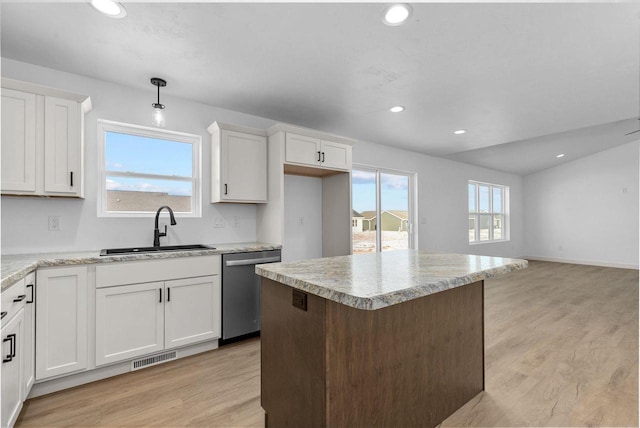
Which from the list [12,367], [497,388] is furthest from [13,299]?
[497,388]

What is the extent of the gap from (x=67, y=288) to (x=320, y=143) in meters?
2.55

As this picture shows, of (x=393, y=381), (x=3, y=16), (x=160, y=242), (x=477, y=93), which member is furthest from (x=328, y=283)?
(x=477, y=93)

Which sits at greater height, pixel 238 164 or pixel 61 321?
pixel 238 164

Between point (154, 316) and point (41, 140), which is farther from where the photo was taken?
point (154, 316)

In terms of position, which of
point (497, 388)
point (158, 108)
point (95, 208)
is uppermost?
point (158, 108)

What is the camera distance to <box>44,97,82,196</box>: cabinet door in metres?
2.21

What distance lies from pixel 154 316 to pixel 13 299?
0.94 m

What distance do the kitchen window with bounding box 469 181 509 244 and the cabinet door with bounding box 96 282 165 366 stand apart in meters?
6.40

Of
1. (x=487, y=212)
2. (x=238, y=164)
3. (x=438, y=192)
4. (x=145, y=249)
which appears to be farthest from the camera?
(x=487, y=212)

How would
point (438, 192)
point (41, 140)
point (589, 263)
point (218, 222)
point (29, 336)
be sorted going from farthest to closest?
point (589, 263) → point (438, 192) → point (218, 222) → point (41, 140) → point (29, 336)

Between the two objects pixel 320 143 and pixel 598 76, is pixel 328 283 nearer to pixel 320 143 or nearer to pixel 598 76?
pixel 320 143

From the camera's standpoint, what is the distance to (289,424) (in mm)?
1513

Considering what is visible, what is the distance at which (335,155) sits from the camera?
11.9 ft

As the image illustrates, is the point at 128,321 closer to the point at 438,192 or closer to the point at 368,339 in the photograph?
the point at 368,339
